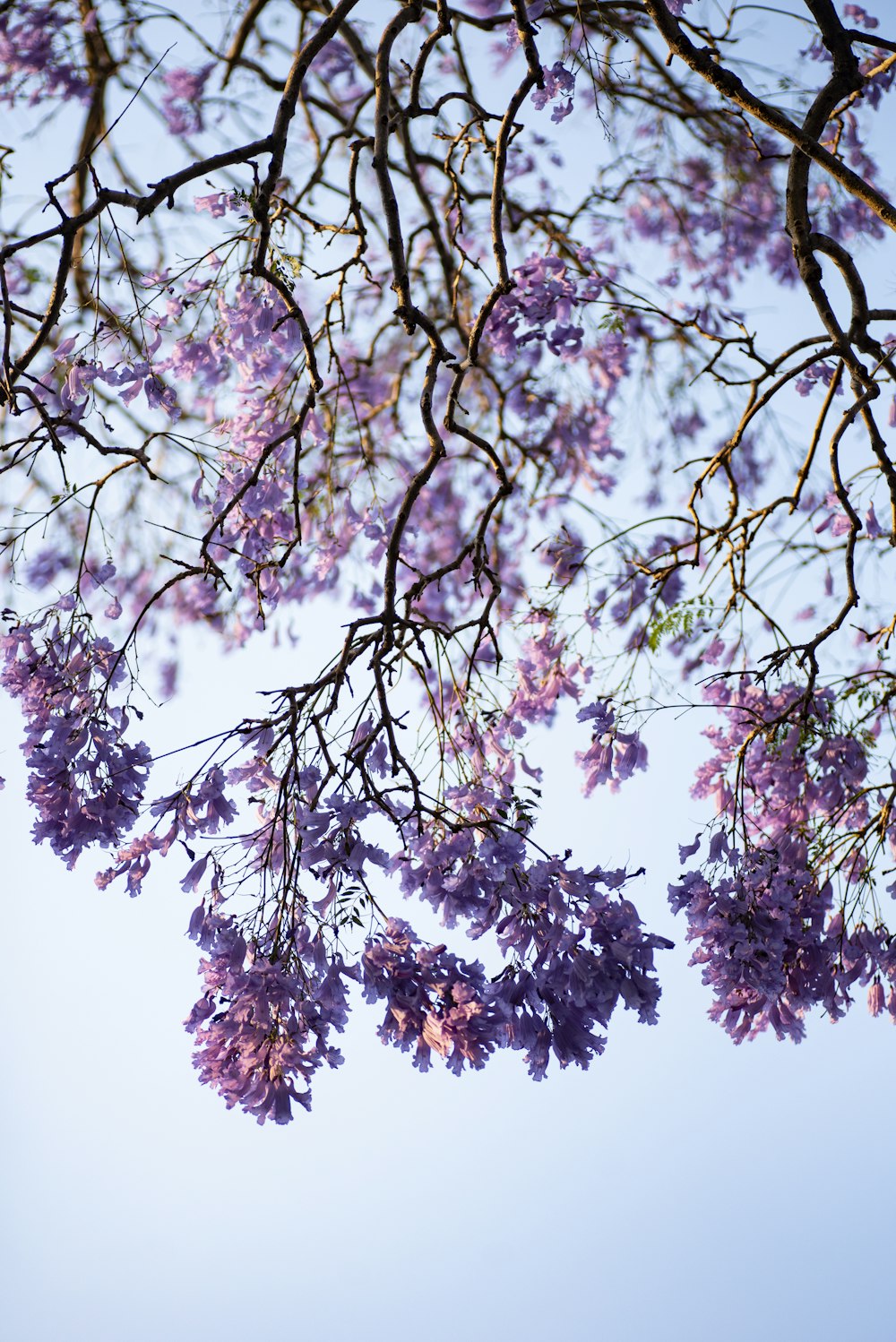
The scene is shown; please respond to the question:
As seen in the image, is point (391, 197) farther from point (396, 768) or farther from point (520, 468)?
point (520, 468)

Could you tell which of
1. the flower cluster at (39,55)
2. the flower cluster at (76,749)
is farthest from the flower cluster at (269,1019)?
the flower cluster at (39,55)

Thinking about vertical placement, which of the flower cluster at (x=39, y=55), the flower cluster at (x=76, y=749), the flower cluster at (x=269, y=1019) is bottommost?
the flower cluster at (x=269, y=1019)

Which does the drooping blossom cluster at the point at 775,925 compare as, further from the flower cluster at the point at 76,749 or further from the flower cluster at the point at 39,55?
the flower cluster at the point at 39,55

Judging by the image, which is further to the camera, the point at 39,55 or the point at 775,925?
the point at 39,55

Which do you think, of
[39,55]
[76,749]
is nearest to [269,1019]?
[76,749]

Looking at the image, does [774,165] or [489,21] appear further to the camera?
[774,165]

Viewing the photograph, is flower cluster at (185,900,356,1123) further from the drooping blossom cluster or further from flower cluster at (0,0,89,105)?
flower cluster at (0,0,89,105)

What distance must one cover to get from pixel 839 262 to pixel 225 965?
1988mm

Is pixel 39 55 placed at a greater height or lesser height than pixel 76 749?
greater

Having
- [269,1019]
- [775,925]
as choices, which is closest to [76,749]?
[269,1019]

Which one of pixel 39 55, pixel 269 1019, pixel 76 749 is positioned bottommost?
pixel 269 1019

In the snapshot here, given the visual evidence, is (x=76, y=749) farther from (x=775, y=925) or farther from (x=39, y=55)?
(x=39, y=55)

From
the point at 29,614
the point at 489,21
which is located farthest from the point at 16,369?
the point at 489,21

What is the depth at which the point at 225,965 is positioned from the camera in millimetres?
2373
